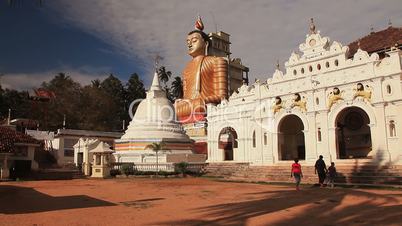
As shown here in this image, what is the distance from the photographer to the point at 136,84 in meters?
72.2

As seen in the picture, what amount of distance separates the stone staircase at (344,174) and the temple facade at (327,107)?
894mm

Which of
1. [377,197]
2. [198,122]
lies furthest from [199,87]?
[377,197]

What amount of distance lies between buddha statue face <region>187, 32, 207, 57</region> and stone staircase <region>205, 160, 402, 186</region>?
1070 inches

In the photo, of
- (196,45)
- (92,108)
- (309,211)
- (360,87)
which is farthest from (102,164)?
(92,108)

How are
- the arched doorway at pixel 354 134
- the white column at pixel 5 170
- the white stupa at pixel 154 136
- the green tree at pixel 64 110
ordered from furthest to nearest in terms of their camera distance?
the green tree at pixel 64 110
the white stupa at pixel 154 136
the arched doorway at pixel 354 134
the white column at pixel 5 170

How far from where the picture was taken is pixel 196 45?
52375mm

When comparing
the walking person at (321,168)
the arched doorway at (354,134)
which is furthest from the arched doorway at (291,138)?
the walking person at (321,168)

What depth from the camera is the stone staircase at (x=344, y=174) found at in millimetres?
19812

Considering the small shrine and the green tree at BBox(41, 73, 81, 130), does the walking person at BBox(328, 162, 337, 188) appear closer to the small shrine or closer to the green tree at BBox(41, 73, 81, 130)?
the small shrine

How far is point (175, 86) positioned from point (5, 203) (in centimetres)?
6012

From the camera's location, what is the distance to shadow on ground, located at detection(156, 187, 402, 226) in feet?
30.2

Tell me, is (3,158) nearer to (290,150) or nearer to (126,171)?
(126,171)

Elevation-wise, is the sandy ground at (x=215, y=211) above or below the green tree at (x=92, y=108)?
below

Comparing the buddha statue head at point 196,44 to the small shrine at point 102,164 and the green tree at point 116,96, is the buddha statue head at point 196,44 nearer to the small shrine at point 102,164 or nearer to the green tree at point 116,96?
the green tree at point 116,96
